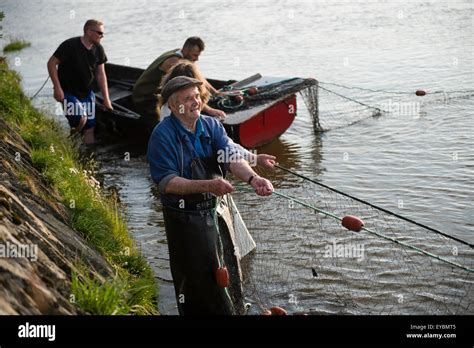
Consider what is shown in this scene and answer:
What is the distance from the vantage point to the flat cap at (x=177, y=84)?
4.79 meters

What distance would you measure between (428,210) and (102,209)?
4.36m

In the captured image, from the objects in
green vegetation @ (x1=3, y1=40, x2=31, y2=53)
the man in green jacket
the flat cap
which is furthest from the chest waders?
green vegetation @ (x1=3, y1=40, x2=31, y2=53)

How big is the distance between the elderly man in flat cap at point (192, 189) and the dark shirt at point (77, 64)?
5.82 metres

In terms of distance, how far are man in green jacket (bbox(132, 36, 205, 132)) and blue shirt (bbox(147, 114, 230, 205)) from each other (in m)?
3.37

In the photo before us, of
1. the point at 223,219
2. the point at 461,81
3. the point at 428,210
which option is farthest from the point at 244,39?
the point at 223,219

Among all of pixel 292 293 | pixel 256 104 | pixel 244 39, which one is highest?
pixel 244 39

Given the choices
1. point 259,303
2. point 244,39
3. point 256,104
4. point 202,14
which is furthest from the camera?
point 202,14

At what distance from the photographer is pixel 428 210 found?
909cm

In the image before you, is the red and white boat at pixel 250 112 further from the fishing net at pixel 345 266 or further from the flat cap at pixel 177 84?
the flat cap at pixel 177 84

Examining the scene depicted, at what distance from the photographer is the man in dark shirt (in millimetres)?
10164

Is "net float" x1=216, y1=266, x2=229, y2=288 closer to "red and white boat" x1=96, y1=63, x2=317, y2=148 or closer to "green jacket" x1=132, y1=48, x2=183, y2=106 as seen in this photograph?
"green jacket" x1=132, y1=48, x2=183, y2=106
